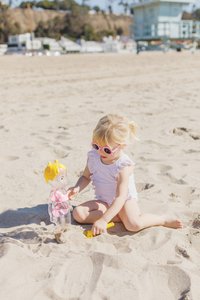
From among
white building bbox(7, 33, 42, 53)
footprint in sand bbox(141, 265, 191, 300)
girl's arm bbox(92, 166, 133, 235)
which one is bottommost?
white building bbox(7, 33, 42, 53)

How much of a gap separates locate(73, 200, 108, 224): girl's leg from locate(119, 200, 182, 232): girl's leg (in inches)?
5.7

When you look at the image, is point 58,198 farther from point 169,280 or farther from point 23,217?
point 169,280

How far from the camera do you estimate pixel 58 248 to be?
104 inches

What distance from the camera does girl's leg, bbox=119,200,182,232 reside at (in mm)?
2932

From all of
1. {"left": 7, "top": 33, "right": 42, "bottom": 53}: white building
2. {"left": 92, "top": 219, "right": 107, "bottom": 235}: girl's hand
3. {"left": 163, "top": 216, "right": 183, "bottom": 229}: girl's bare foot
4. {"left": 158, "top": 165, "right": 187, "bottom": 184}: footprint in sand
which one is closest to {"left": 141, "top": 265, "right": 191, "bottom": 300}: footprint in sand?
{"left": 92, "top": 219, "right": 107, "bottom": 235}: girl's hand

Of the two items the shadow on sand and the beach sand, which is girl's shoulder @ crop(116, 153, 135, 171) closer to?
the beach sand

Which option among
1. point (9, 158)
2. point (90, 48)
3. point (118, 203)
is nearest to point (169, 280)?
point (118, 203)

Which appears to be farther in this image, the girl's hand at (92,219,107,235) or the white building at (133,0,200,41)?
the white building at (133,0,200,41)

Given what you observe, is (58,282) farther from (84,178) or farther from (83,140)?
(83,140)

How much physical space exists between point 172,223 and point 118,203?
37 centimetres

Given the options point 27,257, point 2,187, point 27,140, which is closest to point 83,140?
point 27,140

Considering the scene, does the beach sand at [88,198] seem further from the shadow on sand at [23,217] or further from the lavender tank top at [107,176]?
the lavender tank top at [107,176]

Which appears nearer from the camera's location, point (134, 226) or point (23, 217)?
point (134, 226)

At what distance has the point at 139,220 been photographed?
9.62 ft
